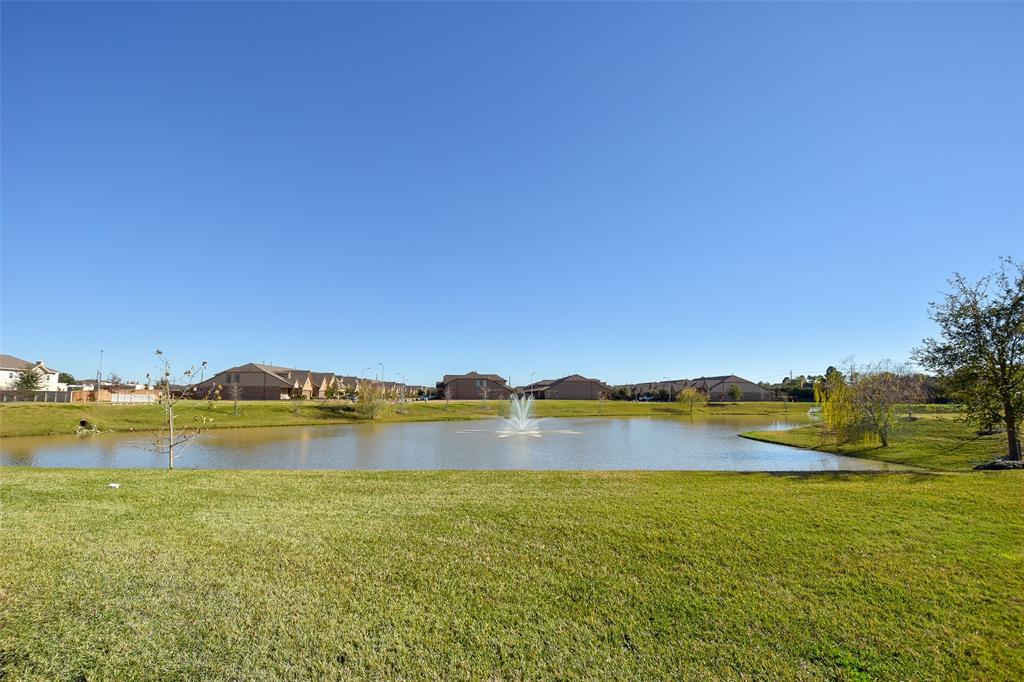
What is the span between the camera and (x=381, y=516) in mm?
7633

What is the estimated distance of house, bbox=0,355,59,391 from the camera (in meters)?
66.8

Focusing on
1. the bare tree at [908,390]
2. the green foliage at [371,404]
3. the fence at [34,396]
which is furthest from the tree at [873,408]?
the fence at [34,396]

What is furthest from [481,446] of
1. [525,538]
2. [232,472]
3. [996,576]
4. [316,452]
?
[996,576]

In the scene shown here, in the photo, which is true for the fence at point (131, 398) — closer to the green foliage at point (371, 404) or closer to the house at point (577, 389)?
the green foliage at point (371, 404)

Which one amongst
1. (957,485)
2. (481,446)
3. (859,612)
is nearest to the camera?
(859,612)

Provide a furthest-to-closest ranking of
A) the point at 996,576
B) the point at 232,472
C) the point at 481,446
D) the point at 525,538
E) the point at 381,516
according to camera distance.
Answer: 1. the point at 481,446
2. the point at 232,472
3. the point at 381,516
4. the point at 525,538
5. the point at 996,576

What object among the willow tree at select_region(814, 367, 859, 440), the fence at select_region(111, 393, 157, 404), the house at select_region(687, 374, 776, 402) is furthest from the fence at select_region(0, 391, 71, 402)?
the house at select_region(687, 374, 776, 402)

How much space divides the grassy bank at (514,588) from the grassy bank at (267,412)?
1294 cm

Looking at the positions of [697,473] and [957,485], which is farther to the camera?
[697,473]

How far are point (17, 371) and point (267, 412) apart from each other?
159ft

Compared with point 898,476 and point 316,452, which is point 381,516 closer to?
point 898,476

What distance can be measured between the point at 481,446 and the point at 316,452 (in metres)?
8.78

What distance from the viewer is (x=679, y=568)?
5426 millimetres

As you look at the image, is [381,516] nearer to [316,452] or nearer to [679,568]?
[679,568]
